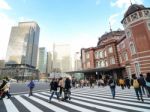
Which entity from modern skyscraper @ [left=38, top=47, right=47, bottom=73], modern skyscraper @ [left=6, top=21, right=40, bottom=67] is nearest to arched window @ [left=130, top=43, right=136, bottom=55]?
modern skyscraper @ [left=6, top=21, right=40, bottom=67]

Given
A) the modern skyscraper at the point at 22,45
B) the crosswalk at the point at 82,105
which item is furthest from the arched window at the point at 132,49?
the modern skyscraper at the point at 22,45

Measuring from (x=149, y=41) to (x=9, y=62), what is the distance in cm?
10896

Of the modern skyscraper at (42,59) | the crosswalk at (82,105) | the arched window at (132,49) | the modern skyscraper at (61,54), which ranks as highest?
the modern skyscraper at (42,59)

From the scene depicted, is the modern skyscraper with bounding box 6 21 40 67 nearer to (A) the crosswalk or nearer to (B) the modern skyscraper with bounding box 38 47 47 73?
(B) the modern skyscraper with bounding box 38 47 47 73

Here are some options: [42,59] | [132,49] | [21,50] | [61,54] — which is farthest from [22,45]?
[132,49]

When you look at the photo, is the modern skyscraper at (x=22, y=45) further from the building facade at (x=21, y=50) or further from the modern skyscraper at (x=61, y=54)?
the modern skyscraper at (x=61, y=54)

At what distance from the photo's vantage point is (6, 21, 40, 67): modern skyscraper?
11069 centimetres

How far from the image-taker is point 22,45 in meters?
112

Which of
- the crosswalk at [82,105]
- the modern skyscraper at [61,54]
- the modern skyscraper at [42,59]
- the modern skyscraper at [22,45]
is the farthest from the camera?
the modern skyscraper at [42,59]

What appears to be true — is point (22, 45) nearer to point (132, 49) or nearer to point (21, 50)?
point (21, 50)

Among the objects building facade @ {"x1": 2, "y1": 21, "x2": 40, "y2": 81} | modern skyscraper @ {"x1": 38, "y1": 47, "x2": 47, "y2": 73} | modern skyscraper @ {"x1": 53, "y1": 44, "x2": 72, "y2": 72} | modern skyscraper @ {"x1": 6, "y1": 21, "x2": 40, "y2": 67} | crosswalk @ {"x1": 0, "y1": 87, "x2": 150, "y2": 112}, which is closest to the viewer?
crosswalk @ {"x1": 0, "y1": 87, "x2": 150, "y2": 112}

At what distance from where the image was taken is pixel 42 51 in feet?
443

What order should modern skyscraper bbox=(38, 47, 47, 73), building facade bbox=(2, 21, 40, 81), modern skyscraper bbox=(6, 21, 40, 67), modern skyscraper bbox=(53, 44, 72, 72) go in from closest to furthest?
modern skyscraper bbox=(53, 44, 72, 72), building facade bbox=(2, 21, 40, 81), modern skyscraper bbox=(6, 21, 40, 67), modern skyscraper bbox=(38, 47, 47, 73)

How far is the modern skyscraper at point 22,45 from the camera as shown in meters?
111
